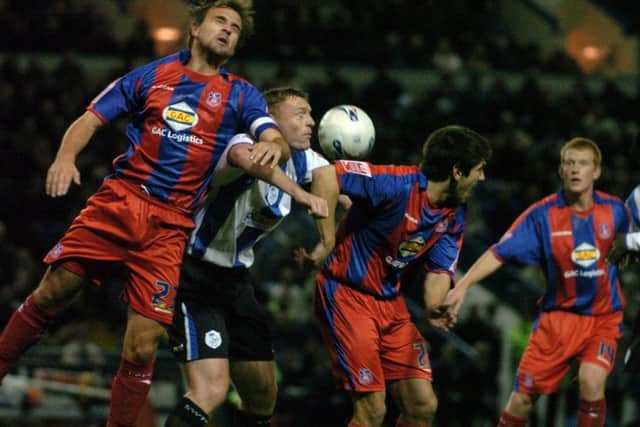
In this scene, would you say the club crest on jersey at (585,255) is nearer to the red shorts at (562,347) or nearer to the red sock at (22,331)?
the red shorts at (562,347)

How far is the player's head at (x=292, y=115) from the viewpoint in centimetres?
632

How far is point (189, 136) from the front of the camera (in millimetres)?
5855

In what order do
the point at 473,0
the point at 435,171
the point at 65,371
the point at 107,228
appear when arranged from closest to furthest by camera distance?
the point at 107,228, the point at 435,171, the point at 65,371, the point at 473,0

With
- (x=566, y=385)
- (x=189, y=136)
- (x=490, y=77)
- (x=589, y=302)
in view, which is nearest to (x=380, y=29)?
(x=490, y=77)

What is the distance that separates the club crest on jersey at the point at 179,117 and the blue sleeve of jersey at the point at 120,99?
21 centimetres

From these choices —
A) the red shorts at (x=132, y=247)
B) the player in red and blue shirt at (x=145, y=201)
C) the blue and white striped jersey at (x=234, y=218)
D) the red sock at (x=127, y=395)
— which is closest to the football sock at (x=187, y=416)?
the player in red and blue shirt at (x=145, y=201)

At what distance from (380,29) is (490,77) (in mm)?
2343

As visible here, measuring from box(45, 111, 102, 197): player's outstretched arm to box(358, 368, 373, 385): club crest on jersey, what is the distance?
2009 mm

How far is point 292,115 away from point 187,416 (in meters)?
1.84

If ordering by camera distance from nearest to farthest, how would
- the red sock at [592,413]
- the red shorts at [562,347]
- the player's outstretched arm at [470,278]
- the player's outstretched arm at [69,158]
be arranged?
the player's outstretched arm at [69,158] → the player's outstretched arm at [470,278] → the red sock at [592,413] → the red shorts at [562,347]

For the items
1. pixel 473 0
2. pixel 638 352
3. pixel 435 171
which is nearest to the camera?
pixel 435 171

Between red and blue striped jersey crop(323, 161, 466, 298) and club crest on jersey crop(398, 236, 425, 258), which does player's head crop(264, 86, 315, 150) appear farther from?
club crest on jersey crop(398, 236, 425, 258)

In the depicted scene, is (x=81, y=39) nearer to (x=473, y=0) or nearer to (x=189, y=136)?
(x=473, y=0)

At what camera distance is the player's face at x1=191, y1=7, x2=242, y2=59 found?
6.00 metres
